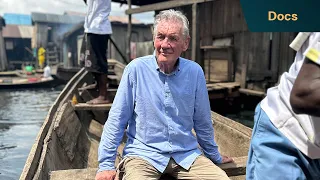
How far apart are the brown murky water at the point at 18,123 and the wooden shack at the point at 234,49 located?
4404mm

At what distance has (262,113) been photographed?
1253 millimetres

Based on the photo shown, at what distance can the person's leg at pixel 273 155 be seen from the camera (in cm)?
113

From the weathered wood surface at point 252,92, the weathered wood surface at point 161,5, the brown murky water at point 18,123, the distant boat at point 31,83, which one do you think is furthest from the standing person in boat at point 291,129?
the distant boat at point 31,83

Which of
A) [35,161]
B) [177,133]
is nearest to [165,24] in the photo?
[177,133]

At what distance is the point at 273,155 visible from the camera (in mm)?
1170

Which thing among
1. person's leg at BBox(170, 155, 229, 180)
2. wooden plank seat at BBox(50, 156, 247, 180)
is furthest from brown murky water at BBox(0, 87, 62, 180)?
person's leg at BBox(170, 155, 229, 180)

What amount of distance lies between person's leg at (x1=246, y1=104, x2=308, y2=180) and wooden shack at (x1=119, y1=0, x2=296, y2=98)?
21.5 ft

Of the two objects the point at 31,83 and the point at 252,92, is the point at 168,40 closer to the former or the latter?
the point at 252,92

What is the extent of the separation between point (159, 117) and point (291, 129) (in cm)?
103

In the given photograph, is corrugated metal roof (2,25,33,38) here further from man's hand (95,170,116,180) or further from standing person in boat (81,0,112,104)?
man's hand (95,170,116,180)

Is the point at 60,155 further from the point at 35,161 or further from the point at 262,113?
the point at 262,113

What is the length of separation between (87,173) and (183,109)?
828 millimetres

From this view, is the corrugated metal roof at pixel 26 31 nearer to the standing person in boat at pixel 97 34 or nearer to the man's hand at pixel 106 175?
the standing person in boat at pixel 97 34

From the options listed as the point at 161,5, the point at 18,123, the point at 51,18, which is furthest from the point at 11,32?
the point at 161,5
